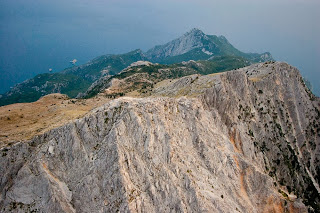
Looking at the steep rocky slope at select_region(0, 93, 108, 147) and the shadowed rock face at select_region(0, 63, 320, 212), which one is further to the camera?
the steep rocky slope at select_region(0, 93, 108, 147)

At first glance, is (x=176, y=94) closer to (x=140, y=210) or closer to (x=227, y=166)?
(x=227, y=166)

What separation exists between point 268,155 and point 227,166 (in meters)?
32.4

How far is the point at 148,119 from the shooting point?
6341 cm

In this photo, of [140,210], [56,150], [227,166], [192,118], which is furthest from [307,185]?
[56,150]

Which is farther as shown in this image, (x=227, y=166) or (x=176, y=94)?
(x=176, y=94)

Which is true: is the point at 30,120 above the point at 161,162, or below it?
below

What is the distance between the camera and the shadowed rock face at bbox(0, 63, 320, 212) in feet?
175

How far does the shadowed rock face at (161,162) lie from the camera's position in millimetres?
53438

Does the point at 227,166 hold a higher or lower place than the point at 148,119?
lower

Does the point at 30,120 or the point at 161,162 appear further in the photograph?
the point at 30,120

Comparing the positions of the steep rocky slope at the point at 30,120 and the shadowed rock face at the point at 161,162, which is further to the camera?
the steep rocky slope at the point at 30,120

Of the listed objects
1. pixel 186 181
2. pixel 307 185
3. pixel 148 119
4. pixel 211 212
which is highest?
pixel 148 119

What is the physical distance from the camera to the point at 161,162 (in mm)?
58500

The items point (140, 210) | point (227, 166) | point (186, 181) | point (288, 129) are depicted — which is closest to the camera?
point (140, 210)
